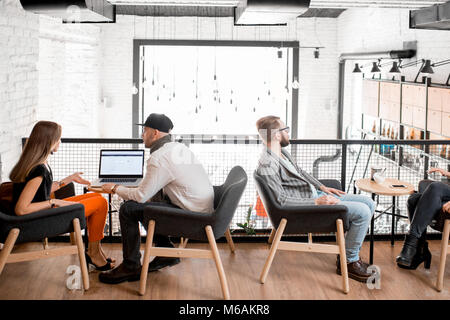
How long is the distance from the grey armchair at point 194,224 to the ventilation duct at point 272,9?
2240mm

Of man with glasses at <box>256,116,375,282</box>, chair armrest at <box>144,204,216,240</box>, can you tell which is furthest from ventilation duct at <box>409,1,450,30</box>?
chair armrest at <box>144,204,216,240</box>

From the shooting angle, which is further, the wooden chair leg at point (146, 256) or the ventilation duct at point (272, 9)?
the ventilation duct at point (272, 9)

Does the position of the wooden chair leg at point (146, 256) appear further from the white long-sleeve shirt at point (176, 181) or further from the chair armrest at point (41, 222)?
the chair armrest at point (41, 222)

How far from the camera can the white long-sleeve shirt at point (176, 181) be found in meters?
3.61

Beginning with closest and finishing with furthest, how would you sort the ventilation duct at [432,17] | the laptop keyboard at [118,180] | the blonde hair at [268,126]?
the blonde hair at [268,126] → the laptop keyboard at [118,180] → the ventilation duct at [432,17]

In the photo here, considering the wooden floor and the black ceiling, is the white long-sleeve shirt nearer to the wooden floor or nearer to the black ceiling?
the wooden floor

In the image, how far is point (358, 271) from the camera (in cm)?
385

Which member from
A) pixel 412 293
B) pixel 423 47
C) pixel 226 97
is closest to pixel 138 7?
pixel 226 97

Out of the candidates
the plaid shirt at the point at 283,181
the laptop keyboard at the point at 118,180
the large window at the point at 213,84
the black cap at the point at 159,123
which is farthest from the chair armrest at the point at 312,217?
the large window at the point at 213,84

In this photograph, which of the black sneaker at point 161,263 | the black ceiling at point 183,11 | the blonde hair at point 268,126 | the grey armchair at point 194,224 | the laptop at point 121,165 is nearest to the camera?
the grey armchair at point 194,224

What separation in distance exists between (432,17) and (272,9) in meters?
2.14

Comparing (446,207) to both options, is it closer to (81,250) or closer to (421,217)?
(421,217)

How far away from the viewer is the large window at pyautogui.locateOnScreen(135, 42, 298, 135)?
39.8 feet

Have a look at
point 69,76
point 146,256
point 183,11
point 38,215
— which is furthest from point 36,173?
point 183,11
